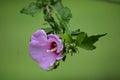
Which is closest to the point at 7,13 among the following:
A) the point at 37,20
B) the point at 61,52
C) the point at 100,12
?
the point at 37,20

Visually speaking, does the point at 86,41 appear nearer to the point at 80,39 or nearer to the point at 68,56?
the point at 80,39

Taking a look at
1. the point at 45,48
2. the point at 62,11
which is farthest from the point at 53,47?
the point at 62,11

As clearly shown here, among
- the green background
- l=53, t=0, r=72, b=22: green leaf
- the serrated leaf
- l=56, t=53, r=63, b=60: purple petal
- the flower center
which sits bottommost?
the green background

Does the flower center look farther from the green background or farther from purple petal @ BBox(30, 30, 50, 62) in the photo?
the green background

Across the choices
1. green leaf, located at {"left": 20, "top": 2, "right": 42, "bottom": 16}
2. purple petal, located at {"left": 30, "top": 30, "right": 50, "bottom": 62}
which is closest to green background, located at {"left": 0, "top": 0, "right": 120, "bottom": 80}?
green leaf, located at {"left": 20, "top": 2, "right": 42, "bottom": 16}

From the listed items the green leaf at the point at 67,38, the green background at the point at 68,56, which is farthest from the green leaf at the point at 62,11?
the green background at the point at 68,56

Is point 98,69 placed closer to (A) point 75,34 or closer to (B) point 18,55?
(B) point 18,55
